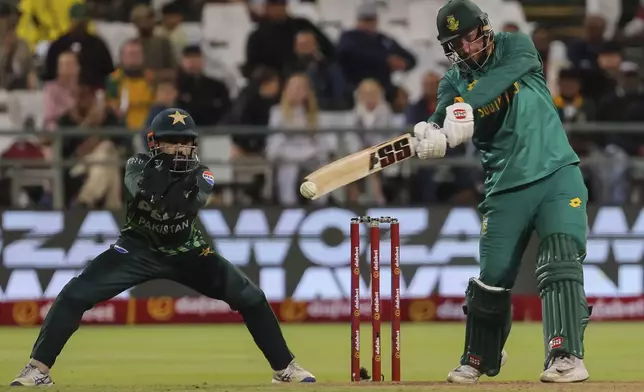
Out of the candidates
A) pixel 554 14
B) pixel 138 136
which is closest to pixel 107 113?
pixel 138 136

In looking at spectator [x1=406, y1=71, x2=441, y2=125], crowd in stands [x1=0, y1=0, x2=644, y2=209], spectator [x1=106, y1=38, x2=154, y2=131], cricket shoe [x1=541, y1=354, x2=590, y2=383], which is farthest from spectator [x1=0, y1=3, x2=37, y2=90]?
cricket shoe [x1=541, y1=354, x2=590, y2=383]

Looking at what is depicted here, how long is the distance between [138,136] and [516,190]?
7034mm

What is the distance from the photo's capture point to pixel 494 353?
8.00 metres

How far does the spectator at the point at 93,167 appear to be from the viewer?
565 inches

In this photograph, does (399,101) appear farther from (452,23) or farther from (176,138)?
(452,23)

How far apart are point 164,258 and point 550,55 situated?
898 cm

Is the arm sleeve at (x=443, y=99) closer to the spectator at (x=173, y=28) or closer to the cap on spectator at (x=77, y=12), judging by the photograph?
the spectator at (x=173, y=28)

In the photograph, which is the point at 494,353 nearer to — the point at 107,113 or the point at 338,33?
the point at 107,113

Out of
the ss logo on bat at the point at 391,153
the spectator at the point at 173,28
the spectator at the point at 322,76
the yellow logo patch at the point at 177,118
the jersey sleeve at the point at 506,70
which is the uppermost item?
the spectator at the point at 173,28

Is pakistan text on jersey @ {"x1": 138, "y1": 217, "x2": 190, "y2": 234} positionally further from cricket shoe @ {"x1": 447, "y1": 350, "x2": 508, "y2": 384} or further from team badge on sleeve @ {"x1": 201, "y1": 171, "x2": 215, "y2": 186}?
cricket shoe @ {"x1": 447, "y1": 350, "x2": 508, "y2": 384}

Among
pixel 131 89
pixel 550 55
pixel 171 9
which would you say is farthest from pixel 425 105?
pixel 171 9

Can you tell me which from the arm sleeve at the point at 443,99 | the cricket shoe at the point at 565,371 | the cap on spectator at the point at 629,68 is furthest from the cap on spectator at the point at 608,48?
the cricket shoe at the point at 565,371

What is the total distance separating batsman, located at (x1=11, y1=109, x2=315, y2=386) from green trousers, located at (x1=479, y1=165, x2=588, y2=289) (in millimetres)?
1371

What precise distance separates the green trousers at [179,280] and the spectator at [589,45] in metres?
8.48
